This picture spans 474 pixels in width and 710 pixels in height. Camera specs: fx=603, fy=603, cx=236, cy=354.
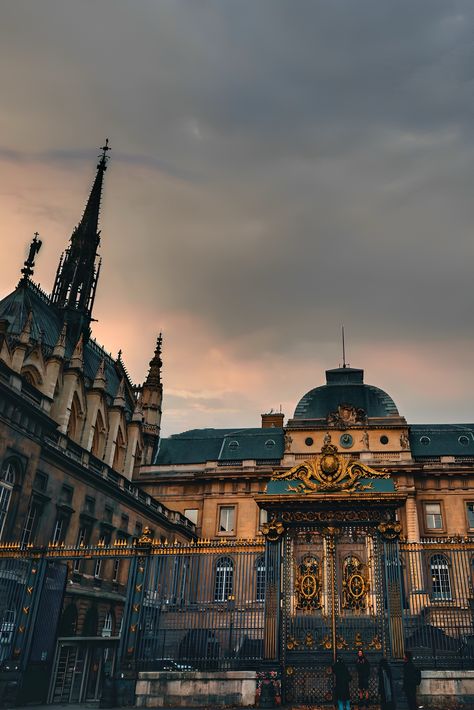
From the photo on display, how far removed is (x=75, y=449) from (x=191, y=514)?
1936 centimetres

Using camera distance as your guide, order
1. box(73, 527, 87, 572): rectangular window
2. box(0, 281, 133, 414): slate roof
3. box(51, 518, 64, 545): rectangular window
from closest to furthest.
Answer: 1. box(51, 518, 64, 545): rectangular window
2. box(73, 527, 87, 572): rectangular window
3. box(0, 281, 133, 414): slate roof

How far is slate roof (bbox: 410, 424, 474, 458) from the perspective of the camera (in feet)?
166

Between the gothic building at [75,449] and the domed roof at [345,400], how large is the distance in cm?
1414

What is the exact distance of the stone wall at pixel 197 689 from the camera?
15.2 meters

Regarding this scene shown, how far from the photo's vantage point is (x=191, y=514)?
167ft

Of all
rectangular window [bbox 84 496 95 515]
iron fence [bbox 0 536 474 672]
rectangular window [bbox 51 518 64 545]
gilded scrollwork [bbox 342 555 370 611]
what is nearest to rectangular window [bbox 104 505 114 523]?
rectangular window [bbox 84 496 95 515]

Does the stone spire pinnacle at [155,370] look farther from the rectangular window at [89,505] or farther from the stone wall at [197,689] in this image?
the stone wall at [197,689]

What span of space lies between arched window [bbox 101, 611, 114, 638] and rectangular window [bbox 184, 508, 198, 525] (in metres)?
15.4

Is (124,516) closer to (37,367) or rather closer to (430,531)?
(37,367)

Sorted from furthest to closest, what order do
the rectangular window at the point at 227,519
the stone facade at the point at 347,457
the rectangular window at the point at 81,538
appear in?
1. the rectangular window at the point at 227,519
2. the stone facade at the point at 347,457
3. the rectangular window at the point at 81,538

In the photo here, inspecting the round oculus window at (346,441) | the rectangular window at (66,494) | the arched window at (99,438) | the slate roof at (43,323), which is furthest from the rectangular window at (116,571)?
the round oculus window at (346,441)

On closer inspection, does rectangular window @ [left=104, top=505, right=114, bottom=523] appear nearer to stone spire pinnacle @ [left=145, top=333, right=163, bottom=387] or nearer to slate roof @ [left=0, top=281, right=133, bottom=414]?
slate roof @ [left=0, top=281, right=133, bottom=414]

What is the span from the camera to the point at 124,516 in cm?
3944

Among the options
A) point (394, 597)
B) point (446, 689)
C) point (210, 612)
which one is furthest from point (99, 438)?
point (446, 689)
